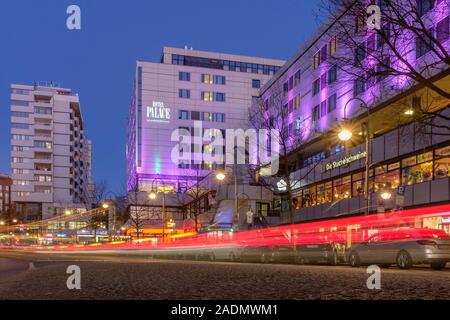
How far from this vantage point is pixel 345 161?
52.1 meters

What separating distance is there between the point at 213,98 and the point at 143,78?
15.2 m

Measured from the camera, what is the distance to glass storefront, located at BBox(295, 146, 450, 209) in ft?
127

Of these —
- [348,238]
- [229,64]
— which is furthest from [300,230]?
[229,64]

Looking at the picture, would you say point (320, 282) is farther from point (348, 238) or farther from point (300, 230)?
point (300, 230)

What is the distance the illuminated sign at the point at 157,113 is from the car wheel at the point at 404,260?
9442cm

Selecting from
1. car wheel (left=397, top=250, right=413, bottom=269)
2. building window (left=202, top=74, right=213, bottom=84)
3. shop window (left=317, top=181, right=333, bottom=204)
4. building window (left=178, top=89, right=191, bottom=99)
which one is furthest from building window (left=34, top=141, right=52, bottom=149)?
car wheel (left=397, top=250, right=413, bottom=269)

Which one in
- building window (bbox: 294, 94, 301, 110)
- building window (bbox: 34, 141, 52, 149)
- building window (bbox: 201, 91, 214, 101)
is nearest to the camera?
building window (bbox: 294, 94, 301, 110)

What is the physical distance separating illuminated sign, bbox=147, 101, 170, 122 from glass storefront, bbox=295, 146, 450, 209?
5677 centimetres

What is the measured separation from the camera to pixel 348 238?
29.7 m

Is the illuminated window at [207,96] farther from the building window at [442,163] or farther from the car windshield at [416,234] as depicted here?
the car windshield at [416,234]

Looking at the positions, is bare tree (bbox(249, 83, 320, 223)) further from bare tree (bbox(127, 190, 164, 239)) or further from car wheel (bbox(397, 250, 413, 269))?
bare tree (bbox(127, 190, 164, 239))

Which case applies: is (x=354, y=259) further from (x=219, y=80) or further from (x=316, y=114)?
(x=219, y=80)

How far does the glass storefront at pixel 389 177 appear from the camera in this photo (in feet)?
127

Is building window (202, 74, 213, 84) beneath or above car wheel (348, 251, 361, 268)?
above
